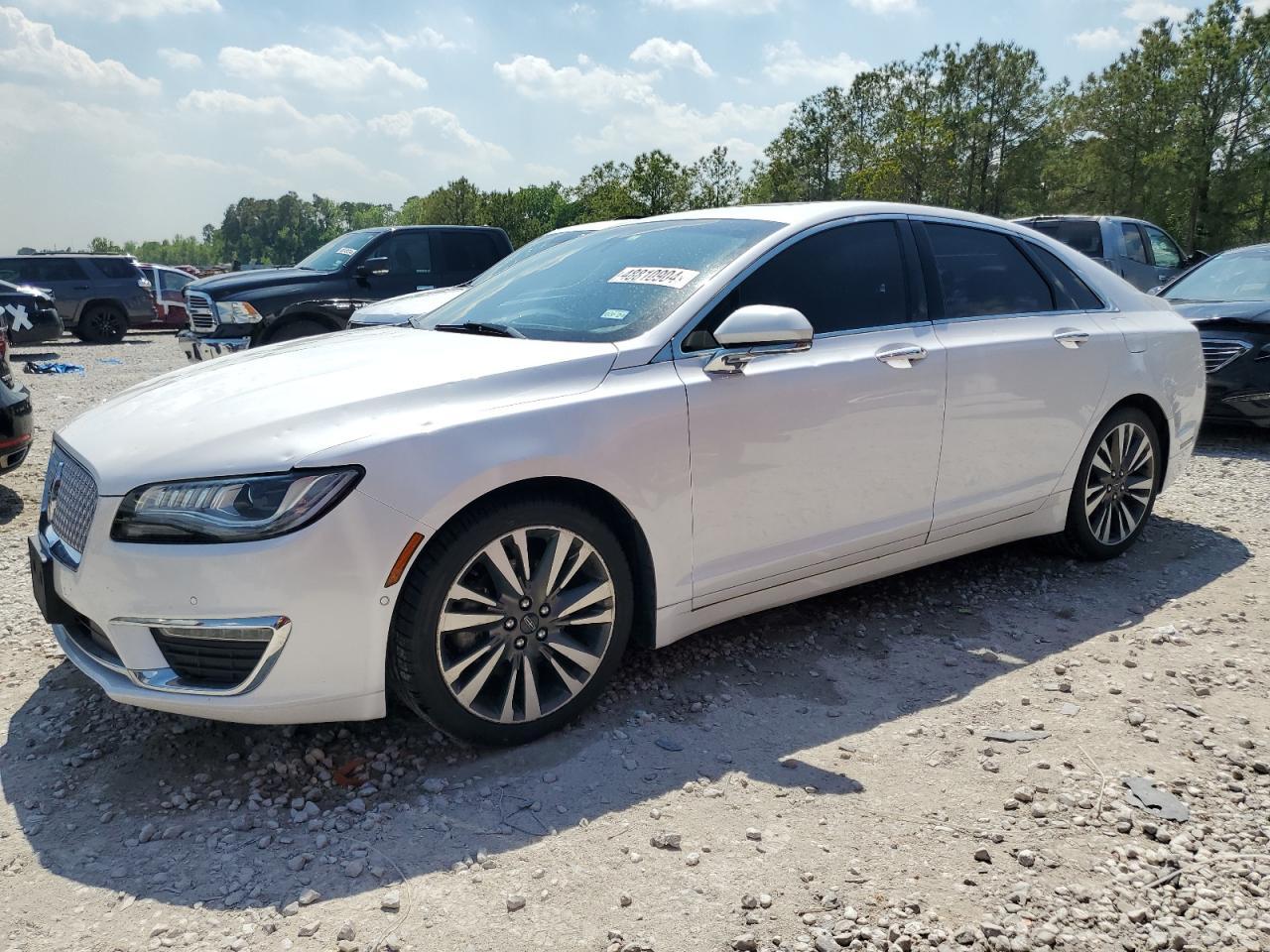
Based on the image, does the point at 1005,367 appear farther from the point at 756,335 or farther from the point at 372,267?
the point at 372,267

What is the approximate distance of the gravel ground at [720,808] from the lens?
2.26 meters

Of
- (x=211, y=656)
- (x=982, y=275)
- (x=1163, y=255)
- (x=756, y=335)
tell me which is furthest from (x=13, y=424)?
(x=1163, y=255)

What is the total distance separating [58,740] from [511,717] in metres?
1.47

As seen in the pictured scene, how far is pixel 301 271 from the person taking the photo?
10.7 m

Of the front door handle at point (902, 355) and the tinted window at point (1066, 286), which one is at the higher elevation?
the tinted window at point (1066, 286)

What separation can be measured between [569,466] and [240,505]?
91cm

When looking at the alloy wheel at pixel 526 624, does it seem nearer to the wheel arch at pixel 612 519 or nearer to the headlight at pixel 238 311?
the wheel arch at pixel 612 519

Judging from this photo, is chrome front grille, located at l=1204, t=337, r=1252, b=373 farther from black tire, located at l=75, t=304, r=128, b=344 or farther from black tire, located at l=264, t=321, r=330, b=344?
black tire, located at l=75, t=304, r=128, b=344

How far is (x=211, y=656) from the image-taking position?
8.64 ft

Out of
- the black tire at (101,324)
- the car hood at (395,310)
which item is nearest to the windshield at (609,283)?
the car hood at (395,310)

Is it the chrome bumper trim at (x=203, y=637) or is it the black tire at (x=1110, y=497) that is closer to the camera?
the chrome bumper trim at (x=203, y=637)

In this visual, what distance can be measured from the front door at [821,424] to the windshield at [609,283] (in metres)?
0.18

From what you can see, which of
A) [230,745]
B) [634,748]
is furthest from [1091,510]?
[230,745]

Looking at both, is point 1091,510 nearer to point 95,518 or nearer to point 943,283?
point 943,283
